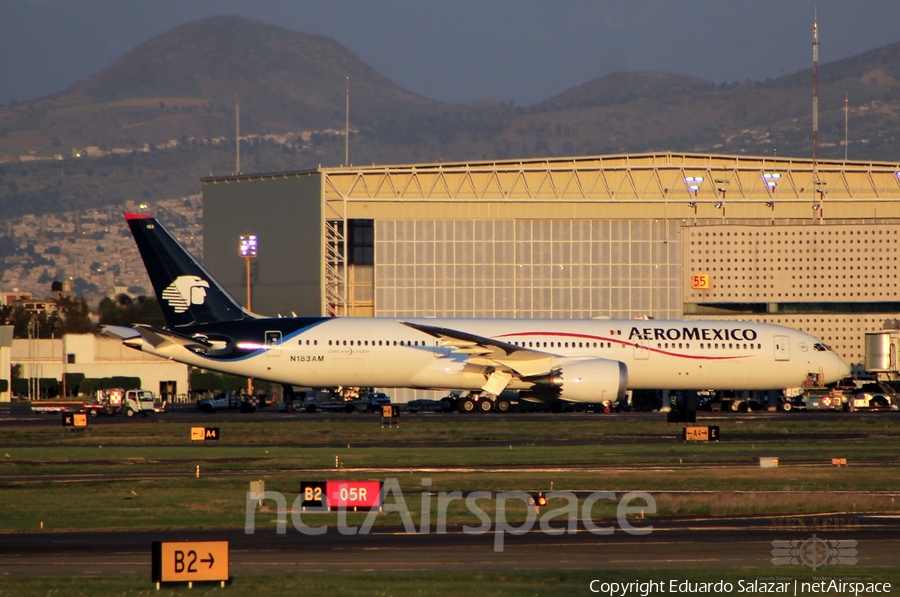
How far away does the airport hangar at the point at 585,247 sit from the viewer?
7819 cm

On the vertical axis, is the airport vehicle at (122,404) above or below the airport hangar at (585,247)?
below

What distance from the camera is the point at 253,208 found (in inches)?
3371

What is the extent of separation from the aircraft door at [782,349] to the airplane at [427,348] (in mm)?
419

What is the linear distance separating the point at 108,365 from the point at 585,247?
3539 centimetres

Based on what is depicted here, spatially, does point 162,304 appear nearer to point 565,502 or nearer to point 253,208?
point 565,502

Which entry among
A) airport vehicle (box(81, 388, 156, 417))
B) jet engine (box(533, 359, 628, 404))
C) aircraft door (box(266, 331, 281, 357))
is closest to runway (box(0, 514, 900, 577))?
jet engine (box(533, 359, 628, 404))

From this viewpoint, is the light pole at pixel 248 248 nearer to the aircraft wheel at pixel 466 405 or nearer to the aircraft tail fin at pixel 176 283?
the aircraft wheel at pixel 466 405

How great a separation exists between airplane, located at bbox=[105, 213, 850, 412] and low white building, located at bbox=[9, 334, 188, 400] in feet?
124

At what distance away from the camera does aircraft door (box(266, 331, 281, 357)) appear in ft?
153

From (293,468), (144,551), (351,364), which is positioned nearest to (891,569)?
(144,551)

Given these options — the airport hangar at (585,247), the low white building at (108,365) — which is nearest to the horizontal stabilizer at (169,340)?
the airport hangar at (585,247)

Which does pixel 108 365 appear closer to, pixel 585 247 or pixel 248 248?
pixel 248 248

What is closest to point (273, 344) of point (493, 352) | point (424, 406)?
point (493, 352)

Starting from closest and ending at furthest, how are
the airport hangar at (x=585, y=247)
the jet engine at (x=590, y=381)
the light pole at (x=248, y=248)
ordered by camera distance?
1. the jet engine at (x=590, y=381)
2. the airport hangar at (x=585, y=247)
3. the light pole at (x=248, y=248)
